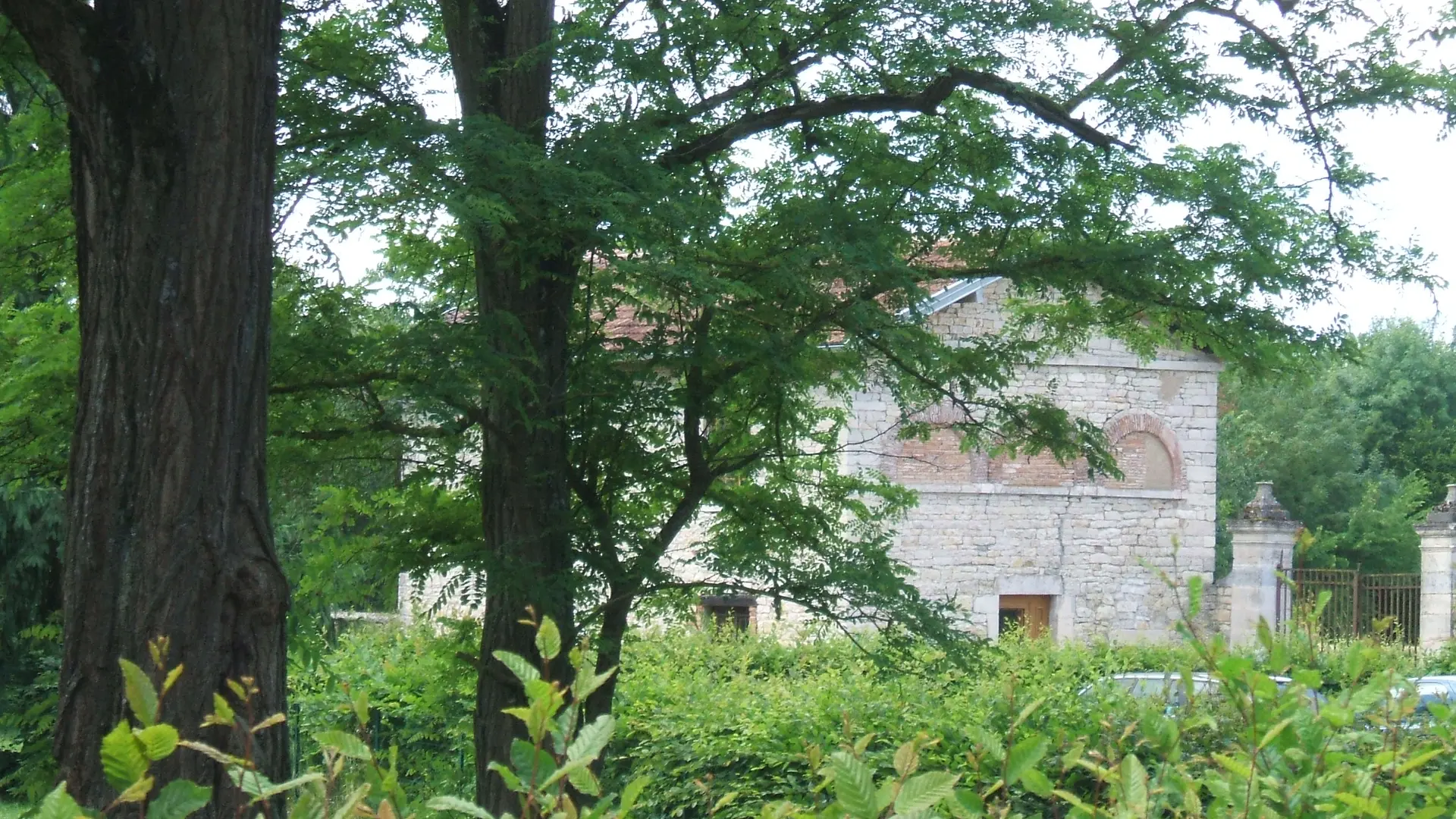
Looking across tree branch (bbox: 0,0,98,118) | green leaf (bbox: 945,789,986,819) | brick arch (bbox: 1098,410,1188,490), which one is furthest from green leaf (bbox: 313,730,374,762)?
brick arch (bbox: 1098,410,1188,490)

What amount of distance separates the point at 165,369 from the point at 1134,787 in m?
3.08

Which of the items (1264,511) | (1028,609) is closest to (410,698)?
(1028,609)

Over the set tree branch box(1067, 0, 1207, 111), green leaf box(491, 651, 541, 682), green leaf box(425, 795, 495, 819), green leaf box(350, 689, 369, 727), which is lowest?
green leaf box(425, 795, 495, 819)

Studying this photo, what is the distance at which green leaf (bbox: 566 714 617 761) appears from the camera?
61.7 inches

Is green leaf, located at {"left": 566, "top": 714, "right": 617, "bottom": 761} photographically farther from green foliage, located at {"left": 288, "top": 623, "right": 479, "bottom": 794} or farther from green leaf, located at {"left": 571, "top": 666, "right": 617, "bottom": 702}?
green foliage, located at {"left": 288, "top": 623, "right": 479, "bottom": 794}

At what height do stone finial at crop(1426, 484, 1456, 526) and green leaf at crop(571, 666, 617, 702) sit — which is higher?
stone finial at crop(1426, 484, 1456, 526)

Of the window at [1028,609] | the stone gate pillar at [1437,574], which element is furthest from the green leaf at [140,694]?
the stone gate pillar at [1437,574]

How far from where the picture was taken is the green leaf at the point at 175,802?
4.74ft

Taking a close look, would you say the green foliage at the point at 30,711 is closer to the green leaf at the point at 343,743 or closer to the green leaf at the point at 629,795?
the green leaf at the point at 343,743

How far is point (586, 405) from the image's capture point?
6.54 m

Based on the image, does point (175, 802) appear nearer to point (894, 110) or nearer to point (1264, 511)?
point (894, 110)

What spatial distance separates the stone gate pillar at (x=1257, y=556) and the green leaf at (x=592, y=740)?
19258 mm

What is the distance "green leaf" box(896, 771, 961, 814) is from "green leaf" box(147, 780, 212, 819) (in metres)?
0.79

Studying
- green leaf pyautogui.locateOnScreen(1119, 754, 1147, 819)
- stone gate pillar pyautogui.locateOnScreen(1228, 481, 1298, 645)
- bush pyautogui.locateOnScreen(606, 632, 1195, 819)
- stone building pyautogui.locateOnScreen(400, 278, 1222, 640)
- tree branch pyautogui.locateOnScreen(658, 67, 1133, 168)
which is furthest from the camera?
stone gate pillar pyautogui.locateOnScreen(1228, 481, 1298, 645)
